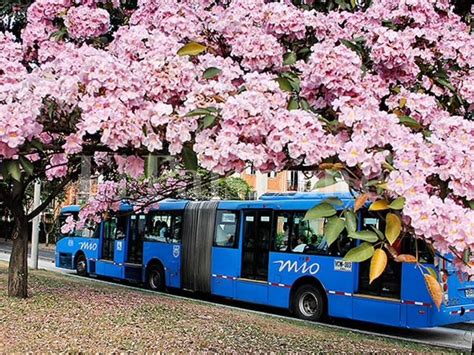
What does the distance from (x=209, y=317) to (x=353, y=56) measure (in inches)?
264

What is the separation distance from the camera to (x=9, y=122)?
129 inches

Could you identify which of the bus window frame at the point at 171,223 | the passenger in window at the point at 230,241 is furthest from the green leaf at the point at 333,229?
the bus window frame at the point at 171,223

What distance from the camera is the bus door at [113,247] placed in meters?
16.8

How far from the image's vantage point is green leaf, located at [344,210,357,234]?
2.93m

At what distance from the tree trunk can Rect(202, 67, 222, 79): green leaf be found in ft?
24.4

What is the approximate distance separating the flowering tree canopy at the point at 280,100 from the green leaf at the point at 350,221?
17 cm

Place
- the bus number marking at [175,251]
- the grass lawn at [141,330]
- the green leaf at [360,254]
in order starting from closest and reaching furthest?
the green leaf at [360,254] < the grass lawn at [141,330] < the bus number marking at [175,251]

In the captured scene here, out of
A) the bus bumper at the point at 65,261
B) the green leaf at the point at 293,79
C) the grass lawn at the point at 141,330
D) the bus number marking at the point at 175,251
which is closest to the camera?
the green leaf at the point at 293,79

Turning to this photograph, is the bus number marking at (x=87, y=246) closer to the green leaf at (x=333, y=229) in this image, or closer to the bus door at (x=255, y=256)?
the bus door at (x=255, y=256)

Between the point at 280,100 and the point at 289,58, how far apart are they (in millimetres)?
694

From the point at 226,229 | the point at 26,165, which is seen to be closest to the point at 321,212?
the point at 26,165

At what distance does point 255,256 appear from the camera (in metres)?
12.7

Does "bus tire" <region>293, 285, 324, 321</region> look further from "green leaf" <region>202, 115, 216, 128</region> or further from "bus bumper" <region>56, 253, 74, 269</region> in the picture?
"bus bumper" <region>56, 253, 74, 269</region>

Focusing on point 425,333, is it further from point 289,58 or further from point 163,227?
point 289,58
